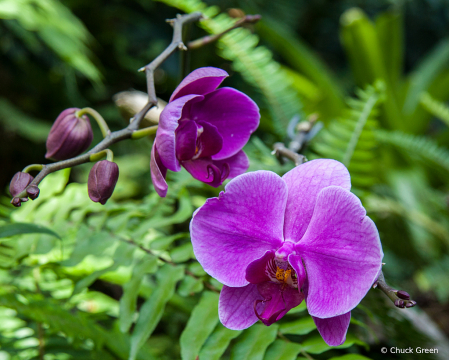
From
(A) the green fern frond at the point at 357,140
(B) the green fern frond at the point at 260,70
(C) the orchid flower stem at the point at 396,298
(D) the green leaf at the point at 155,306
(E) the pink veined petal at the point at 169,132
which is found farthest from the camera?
(B) the green fern frond at the point at 260,70

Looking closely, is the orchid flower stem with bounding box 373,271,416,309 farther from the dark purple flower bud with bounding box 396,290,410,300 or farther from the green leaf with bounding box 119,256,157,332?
the green leaf with bounding box 119,256,157,332

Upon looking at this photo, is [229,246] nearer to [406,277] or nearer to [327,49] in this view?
[406,277]

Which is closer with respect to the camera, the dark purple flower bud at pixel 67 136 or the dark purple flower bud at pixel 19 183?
the dark purple flower bud at pixel 19 183

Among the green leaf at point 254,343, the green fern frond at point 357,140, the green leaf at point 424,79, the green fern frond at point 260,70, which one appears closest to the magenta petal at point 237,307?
the green leaf at point 254,343

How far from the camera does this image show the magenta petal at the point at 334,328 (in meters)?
0.34

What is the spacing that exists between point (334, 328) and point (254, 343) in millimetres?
151

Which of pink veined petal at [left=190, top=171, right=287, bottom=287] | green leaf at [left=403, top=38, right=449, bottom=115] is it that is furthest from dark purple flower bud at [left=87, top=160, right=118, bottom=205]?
green leaf at [left=403, top=38, right=449, bottom=115]

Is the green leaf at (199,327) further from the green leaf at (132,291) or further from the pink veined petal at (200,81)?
the pink veined petal at (200,81)

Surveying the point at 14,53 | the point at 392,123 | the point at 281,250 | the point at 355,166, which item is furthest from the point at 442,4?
the point at 281,250

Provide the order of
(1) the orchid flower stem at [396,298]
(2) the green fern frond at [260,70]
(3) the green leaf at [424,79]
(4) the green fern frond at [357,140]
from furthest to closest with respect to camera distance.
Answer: (3) the green leaf at [424,79]
(2) the green fern frond at [260,70]
(4) the green fern frond at [357,140]
(1) the orchid flower stem at [396,298]

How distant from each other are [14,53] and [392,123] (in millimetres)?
1701

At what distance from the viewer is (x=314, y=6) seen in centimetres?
244

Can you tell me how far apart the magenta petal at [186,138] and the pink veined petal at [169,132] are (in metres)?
0.03

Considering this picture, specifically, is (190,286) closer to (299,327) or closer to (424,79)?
(299,327)
